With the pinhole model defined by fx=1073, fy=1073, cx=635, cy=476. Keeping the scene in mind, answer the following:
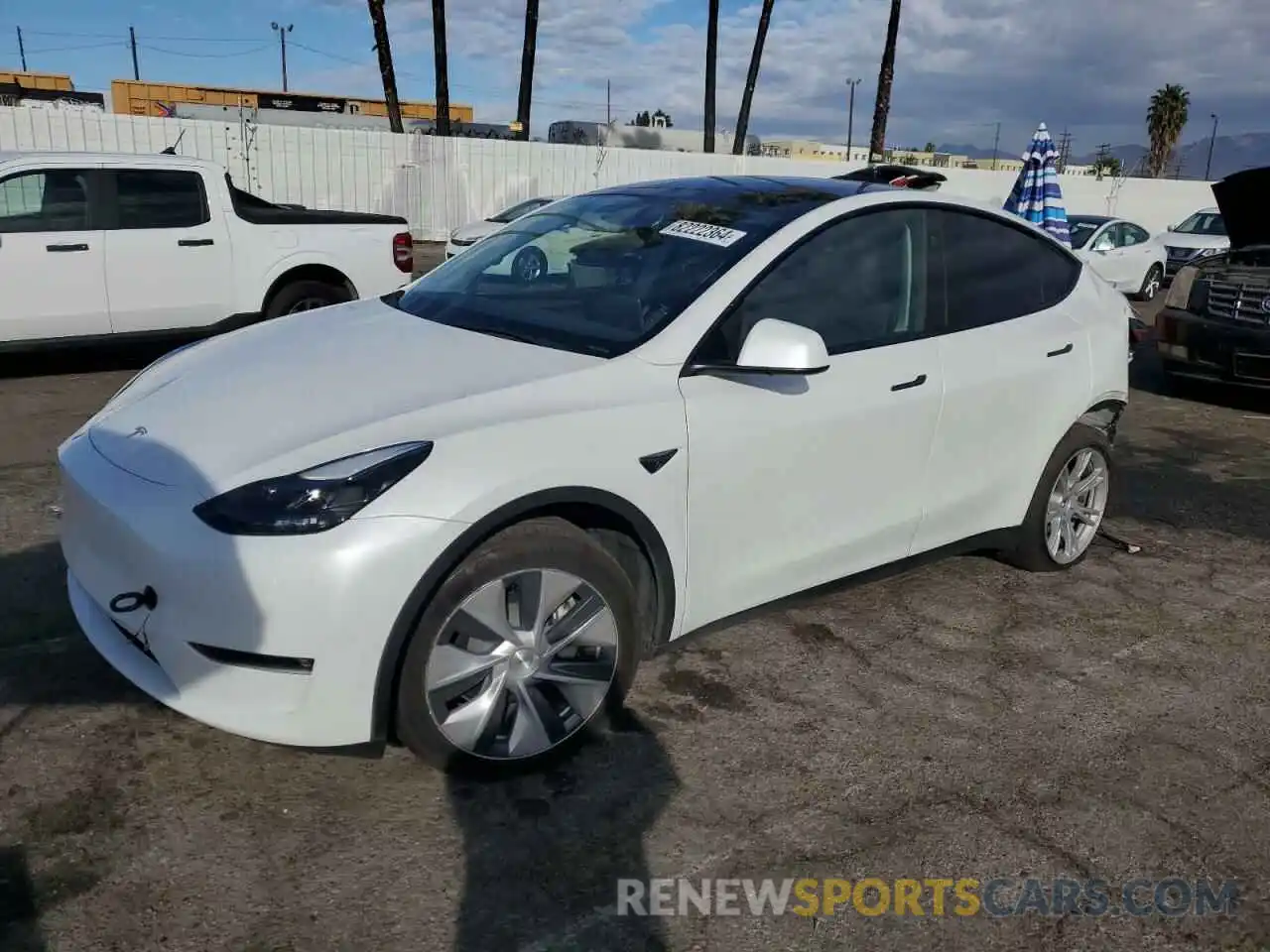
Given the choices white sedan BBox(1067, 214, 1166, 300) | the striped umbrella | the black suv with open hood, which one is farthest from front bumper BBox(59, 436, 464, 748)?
white sedan BBox(1067, 214, 1166, 300)

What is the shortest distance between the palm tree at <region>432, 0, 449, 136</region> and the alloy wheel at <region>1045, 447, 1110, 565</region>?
24455mm

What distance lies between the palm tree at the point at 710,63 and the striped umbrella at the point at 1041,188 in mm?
26967

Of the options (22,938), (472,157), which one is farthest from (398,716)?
(472,157)

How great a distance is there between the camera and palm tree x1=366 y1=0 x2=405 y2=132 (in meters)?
26.5

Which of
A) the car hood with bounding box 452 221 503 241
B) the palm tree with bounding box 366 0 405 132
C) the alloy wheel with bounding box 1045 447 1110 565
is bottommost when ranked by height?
the alloy wheel with bounding box 1045 447 1110 565

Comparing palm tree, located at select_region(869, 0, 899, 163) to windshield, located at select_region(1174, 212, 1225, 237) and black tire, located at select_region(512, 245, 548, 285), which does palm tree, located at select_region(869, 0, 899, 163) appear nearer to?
windshield, located at select_region(1174, 212, 1225, 237)

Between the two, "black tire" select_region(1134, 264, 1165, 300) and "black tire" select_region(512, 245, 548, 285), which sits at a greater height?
"black tire" select_region(512, 245, 548, 285)

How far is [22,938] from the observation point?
2344mm

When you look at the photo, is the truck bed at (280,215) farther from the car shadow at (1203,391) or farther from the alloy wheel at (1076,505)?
the car shadow at (1203,391)

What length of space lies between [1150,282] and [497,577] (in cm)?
1795

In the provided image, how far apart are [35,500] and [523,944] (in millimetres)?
3927

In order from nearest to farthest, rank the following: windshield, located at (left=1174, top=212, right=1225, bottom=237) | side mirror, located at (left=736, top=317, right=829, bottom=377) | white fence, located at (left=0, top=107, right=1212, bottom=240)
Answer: side mirror, located at (left=736, top=317, right=829, bottom=377) → white fence, located at (left=0, top=107, right=1212, bottom=240) → windshield, located at (left=1174, top=212, right=1225, bottom=237)

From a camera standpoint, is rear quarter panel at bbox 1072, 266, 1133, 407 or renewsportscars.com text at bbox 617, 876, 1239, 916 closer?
renewsportscars.com text at bbox 617, 876, 1239, 916

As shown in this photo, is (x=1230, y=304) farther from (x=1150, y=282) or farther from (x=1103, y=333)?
(x=1150, y=282)
